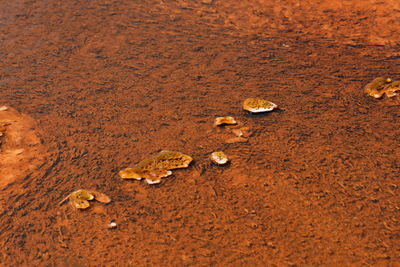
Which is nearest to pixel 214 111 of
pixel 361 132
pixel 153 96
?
pixel 153 96

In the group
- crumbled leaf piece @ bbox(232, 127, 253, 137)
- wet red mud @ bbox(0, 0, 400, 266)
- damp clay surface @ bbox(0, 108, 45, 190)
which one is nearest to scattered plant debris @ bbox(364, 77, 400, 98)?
wet red mud @ bbox(0, 0, 400, 266)

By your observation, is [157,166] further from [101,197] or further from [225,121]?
[225,121]

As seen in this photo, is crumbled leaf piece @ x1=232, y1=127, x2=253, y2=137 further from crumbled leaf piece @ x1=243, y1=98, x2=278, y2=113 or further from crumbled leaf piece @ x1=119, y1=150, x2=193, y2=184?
crumbled leaf piece @ x1=119, y1=150, x2=193, y2=184

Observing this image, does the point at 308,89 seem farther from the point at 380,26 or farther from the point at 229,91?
the point at 380,26

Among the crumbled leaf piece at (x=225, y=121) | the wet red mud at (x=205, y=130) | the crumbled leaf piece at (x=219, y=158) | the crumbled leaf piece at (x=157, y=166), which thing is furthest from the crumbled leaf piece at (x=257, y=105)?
the crumbled leaf piece at (x=157, y=166)

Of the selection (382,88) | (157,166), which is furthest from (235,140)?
(382,88)

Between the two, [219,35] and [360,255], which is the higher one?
[219,35]
